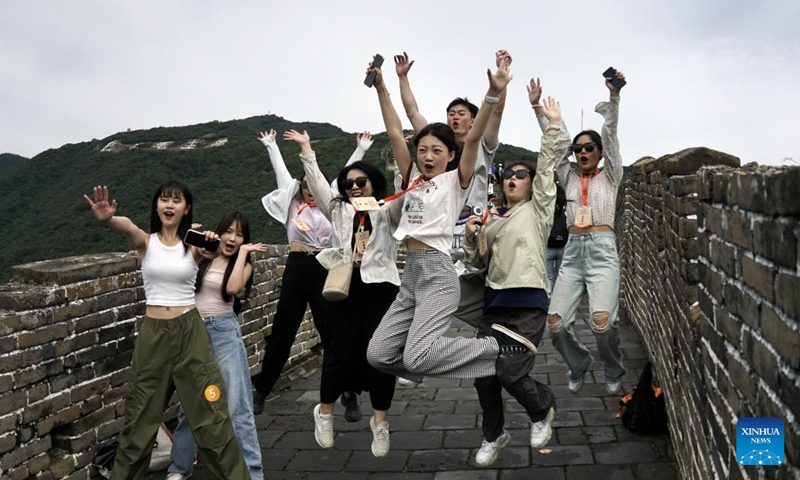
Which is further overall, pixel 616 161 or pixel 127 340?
pixel 616 161

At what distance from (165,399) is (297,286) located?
180 centimetres

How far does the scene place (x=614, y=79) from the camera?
5680 mm

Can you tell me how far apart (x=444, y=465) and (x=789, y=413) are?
350 centimetres

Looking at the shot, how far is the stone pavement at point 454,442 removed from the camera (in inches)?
188

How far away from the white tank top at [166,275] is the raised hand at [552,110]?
2.33 meters

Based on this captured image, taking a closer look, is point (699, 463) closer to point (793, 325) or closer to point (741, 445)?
point (741, 445)

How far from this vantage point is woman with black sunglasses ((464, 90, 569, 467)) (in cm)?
438

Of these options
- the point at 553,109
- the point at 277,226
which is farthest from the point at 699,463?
the point at 277,226

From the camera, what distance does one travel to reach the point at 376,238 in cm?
499

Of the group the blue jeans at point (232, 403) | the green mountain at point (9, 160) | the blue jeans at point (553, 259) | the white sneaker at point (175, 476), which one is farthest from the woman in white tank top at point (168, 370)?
the green mountain at point (9, 160)

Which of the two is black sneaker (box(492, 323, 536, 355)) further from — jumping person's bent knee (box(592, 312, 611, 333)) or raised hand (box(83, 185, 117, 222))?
raised hand (box(83, 185, 117, 222))

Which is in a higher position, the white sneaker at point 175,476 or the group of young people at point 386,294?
the group of young people at point 386,294

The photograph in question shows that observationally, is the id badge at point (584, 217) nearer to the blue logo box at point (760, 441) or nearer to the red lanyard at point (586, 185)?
the red lanyard at point (586, 185)

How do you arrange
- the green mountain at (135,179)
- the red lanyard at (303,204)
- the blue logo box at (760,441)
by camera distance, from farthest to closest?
1. the green mountain at (135,179)
2. the red lanyard at (303,204)
3. the blue logo box at (760,441)
